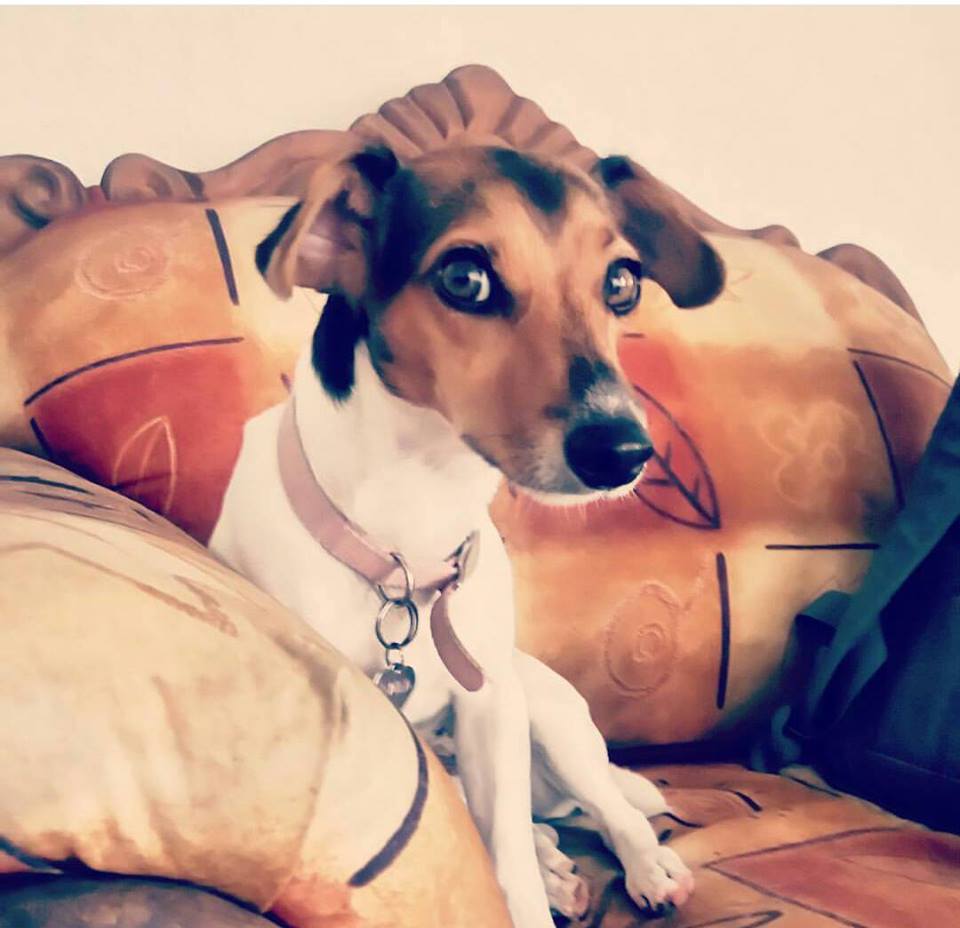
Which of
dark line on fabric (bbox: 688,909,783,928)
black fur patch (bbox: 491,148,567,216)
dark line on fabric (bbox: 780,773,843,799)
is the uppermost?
black fur patch (bbox: 491,148,567,216)

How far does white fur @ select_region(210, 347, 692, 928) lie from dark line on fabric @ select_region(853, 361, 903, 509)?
1.44 feet

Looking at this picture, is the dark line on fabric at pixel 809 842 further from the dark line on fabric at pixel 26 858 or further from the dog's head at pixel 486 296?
the dark line on fabric at pixel 26 858

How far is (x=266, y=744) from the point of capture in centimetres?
35

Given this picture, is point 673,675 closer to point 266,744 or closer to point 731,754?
point 731,754

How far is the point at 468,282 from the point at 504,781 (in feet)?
1.25

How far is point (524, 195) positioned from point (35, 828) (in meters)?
0.59

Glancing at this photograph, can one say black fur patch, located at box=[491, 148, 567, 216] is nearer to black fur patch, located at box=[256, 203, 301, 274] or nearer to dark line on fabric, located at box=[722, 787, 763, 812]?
black fur patch, located at box=[256, 203, 301, 274]

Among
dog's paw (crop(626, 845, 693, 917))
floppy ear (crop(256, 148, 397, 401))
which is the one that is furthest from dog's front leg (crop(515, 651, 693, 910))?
floppy ear (crop(256, 148, 397, 401))

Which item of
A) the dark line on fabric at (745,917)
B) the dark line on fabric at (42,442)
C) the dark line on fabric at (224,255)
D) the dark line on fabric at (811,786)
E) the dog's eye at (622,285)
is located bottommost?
the dark line on fabric at (745,917)

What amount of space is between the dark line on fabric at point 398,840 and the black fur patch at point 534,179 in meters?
0.50

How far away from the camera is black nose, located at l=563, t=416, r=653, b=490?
643 mm

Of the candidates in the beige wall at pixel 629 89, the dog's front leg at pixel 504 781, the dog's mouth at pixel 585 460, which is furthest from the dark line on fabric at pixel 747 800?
the beige wall at pixel 629 89

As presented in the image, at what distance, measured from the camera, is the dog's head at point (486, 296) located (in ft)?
2.18

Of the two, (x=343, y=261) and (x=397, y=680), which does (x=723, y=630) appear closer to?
(x=397, y=680)
